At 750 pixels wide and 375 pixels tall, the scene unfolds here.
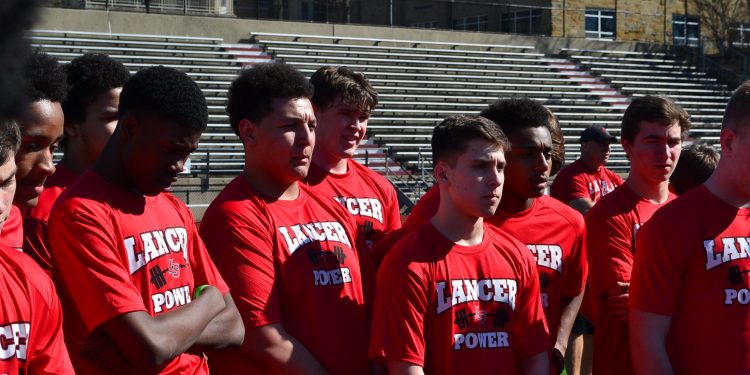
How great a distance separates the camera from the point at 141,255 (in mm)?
2783

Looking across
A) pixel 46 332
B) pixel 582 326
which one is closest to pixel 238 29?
pixel 582 326

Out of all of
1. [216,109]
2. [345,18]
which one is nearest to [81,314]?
[216,109]

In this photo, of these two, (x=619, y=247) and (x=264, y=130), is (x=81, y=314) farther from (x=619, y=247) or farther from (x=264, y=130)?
(x=619, y=247)

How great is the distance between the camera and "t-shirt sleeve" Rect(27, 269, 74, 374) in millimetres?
2385

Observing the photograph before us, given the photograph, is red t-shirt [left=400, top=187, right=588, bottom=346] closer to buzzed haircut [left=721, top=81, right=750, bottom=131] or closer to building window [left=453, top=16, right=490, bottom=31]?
buzzed haircut [left=721, top=81, right=750, bottom=131]

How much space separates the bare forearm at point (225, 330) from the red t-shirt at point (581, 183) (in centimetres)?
551

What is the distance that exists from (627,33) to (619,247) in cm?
2629

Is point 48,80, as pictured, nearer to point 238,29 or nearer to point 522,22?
point 238,29

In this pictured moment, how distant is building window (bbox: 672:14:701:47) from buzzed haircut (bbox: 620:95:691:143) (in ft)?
83.3

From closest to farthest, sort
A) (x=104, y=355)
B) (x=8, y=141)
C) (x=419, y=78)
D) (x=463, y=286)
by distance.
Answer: (x=8, y=141)
(x=104, y=355)
(x=463, y=286)
(x=419, y=78)

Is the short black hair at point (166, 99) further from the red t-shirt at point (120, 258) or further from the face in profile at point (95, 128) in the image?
the face in profile at point (95, 128)

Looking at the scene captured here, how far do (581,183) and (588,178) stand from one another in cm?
12

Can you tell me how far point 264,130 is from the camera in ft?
11.1

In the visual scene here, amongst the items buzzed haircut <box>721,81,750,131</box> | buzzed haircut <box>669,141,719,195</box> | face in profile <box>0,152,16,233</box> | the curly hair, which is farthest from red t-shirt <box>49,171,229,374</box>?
buzzed haircut <box>669,141,719,195</box>
